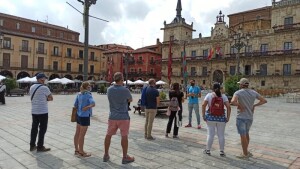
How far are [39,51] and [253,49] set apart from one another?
37.5 metres

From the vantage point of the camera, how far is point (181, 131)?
808 cm

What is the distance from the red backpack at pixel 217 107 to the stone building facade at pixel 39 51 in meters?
43.6

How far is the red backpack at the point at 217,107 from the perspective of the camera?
212 inches

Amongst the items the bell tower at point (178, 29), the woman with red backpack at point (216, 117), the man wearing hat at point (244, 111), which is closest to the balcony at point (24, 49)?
the bell tower at point (178, 29)

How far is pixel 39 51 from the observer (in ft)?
156

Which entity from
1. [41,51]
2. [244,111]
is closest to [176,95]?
[244,111]

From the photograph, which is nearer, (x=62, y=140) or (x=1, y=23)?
(x=62, y=140)

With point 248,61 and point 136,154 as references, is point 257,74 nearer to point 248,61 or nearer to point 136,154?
point 248,61

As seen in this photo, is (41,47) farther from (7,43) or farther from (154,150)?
(154,150)

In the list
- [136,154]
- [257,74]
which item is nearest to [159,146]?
[136,154]

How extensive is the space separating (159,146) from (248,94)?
2.33 meters

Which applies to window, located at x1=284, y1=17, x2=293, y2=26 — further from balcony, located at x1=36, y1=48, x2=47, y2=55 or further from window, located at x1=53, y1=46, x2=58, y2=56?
balcony, located at x1=36, y1=48, x2=47, y2=55

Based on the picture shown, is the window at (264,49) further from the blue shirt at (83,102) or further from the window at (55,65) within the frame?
the blue shirt at (83,102)

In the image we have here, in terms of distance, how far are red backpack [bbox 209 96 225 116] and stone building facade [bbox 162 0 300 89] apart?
2740 centimetres
